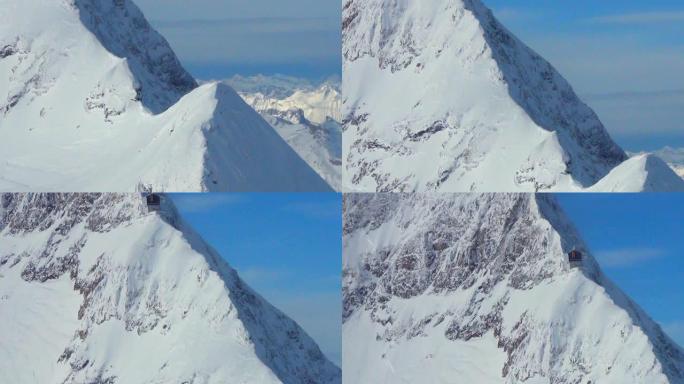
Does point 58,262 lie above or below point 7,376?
above

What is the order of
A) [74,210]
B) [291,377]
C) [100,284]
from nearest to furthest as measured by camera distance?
[291,377]
[100,284]
[74,210]

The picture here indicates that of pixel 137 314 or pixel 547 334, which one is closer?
pixel 137 314

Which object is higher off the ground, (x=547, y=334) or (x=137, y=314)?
(x=137, y=314)

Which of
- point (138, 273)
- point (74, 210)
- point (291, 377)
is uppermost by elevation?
point (74, 210)

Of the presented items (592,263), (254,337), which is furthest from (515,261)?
(254,337)

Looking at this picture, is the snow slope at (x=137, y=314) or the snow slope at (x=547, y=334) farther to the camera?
the snow slope at (x=547, y=334)

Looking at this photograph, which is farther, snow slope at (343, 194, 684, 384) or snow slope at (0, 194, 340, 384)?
snow slope at (343, 194, 684, 384)

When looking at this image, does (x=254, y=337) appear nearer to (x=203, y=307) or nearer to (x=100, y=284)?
(x=203, y=307)

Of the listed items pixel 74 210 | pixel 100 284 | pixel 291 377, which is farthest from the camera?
pixel 74 210
